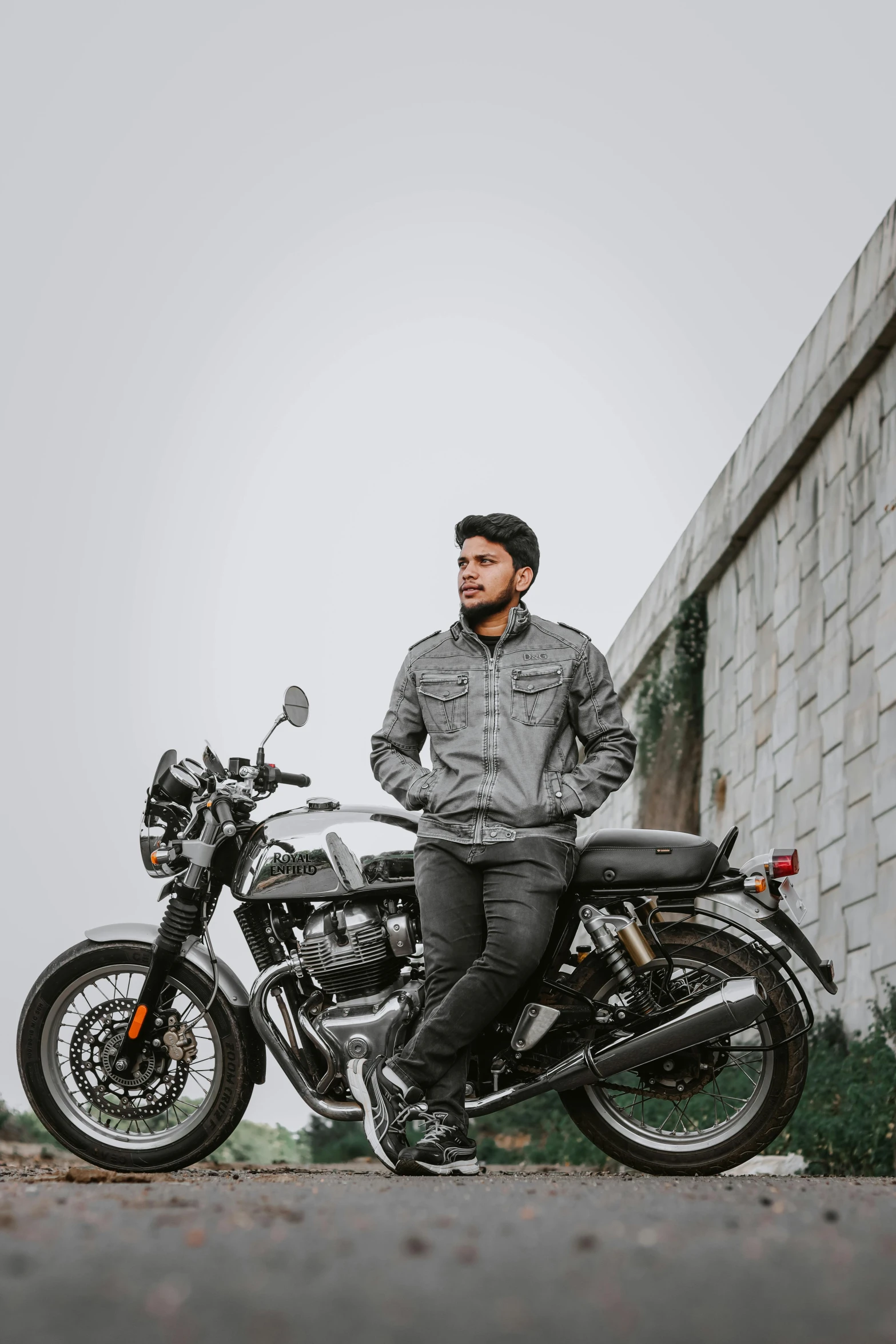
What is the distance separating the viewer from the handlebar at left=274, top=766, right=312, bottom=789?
159 inches

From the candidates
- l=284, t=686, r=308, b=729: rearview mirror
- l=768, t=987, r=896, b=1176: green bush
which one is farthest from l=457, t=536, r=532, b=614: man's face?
l=768, t=987, r=896, b=1176: green bush

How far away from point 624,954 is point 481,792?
1.85 feet

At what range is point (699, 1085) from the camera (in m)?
3.56

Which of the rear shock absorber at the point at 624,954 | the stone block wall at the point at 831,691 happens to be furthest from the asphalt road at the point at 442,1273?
the stone block wall at the point at 831,691

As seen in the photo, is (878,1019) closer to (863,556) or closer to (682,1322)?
(863,556)

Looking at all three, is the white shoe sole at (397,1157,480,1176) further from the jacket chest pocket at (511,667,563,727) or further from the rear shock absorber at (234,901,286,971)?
the jacket chest pocket at (511,667,563,727)

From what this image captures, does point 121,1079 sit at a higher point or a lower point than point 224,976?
lower

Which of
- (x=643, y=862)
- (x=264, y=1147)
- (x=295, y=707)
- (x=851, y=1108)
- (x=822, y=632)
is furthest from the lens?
(x=264, y=1147)

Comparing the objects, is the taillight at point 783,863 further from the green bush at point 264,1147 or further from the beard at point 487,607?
the green bush at point 264,1147

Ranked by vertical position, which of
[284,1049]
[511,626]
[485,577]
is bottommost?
[284,1049]

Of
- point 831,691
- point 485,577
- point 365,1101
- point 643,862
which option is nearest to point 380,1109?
point 365,1101

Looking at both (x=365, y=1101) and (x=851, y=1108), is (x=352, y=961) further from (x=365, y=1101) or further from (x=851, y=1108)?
(x=851, y=1108)

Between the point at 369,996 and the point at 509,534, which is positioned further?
the point at 509,534

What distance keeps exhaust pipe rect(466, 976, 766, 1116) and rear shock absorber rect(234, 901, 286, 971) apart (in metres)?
0.71
